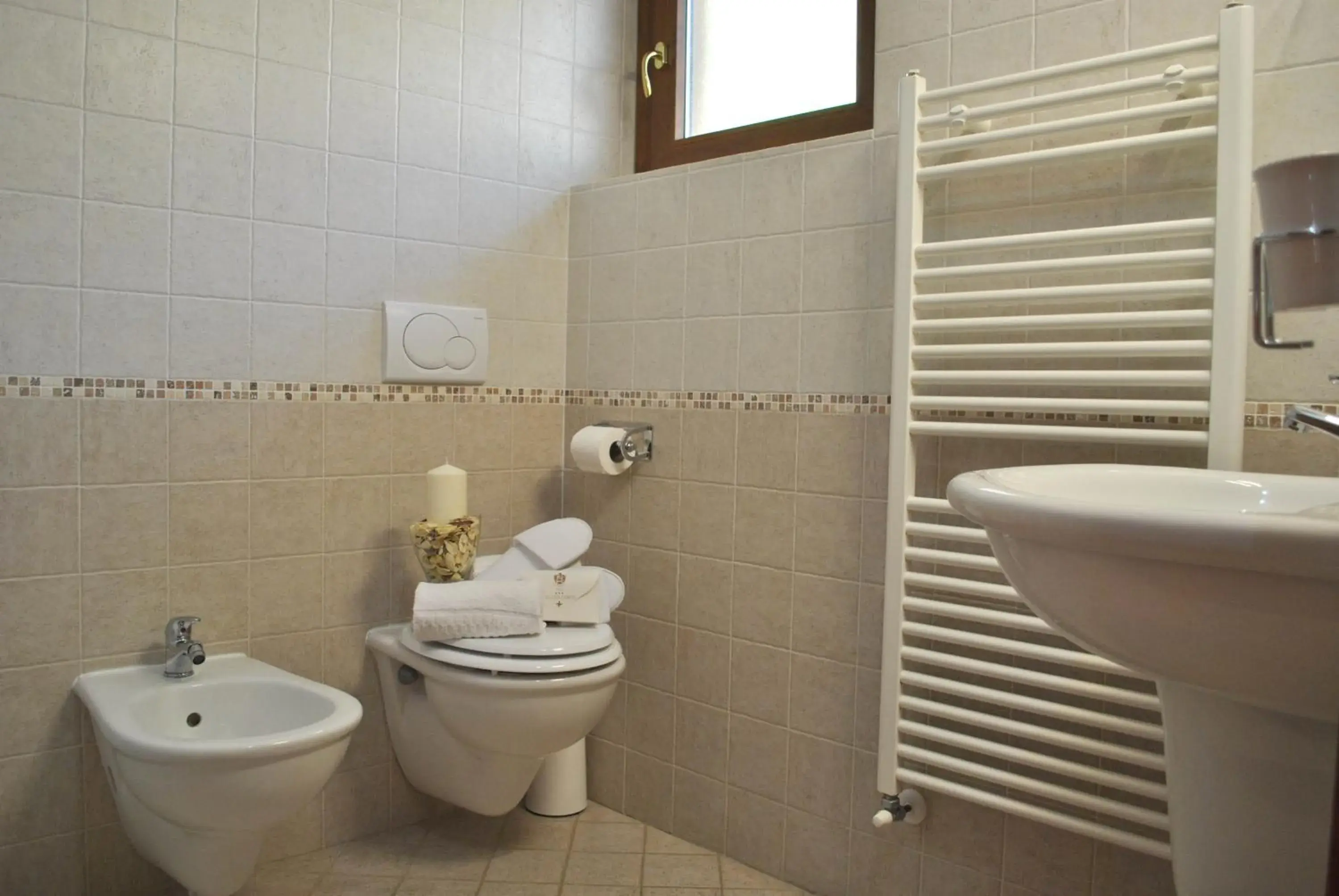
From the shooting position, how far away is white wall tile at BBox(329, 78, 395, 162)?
6.75ft

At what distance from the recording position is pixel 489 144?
2311 mm

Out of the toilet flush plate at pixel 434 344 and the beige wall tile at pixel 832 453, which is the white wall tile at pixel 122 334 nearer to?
the toilet flush plate at pixel 434 344

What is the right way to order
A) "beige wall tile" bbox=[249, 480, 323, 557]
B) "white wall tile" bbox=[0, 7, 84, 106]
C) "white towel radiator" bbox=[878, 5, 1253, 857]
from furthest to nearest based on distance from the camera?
"beige wall tile" bbox=[249, 480, 323, 557]
"white wall tile" bbox=[0, 7, 84, 106]
"white towel radiator" bbox=[878, 5, 1253, 857]

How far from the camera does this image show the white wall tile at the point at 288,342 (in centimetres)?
197

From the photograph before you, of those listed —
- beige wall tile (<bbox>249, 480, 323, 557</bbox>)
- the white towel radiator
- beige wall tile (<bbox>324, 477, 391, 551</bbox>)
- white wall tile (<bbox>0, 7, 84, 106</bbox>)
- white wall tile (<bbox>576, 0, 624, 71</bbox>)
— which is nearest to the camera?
the white towel radiator

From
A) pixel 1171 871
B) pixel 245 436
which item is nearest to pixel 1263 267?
pixel 1171 871

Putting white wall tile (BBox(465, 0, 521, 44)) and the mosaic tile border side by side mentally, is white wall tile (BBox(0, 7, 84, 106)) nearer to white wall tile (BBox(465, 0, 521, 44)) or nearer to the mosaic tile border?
the mosaic tile border

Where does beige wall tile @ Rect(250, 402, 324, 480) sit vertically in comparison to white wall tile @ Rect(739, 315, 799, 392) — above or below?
below

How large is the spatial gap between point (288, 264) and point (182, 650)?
0.78 m

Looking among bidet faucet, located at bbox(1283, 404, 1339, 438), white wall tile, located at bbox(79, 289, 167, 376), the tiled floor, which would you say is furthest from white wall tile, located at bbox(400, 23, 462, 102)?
bidet faucet, located at bbox(1283, 404, 1339, 438)

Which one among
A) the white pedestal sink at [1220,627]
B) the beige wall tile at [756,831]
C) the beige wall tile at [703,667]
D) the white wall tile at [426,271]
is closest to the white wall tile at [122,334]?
the white wall tile at [426,271]

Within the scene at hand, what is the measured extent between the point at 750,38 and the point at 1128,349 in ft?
4.33

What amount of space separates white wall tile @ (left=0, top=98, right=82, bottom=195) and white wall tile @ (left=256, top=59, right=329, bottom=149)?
0.33m

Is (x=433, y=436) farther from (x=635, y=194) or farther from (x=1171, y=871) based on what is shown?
(x=1171, y=871)
